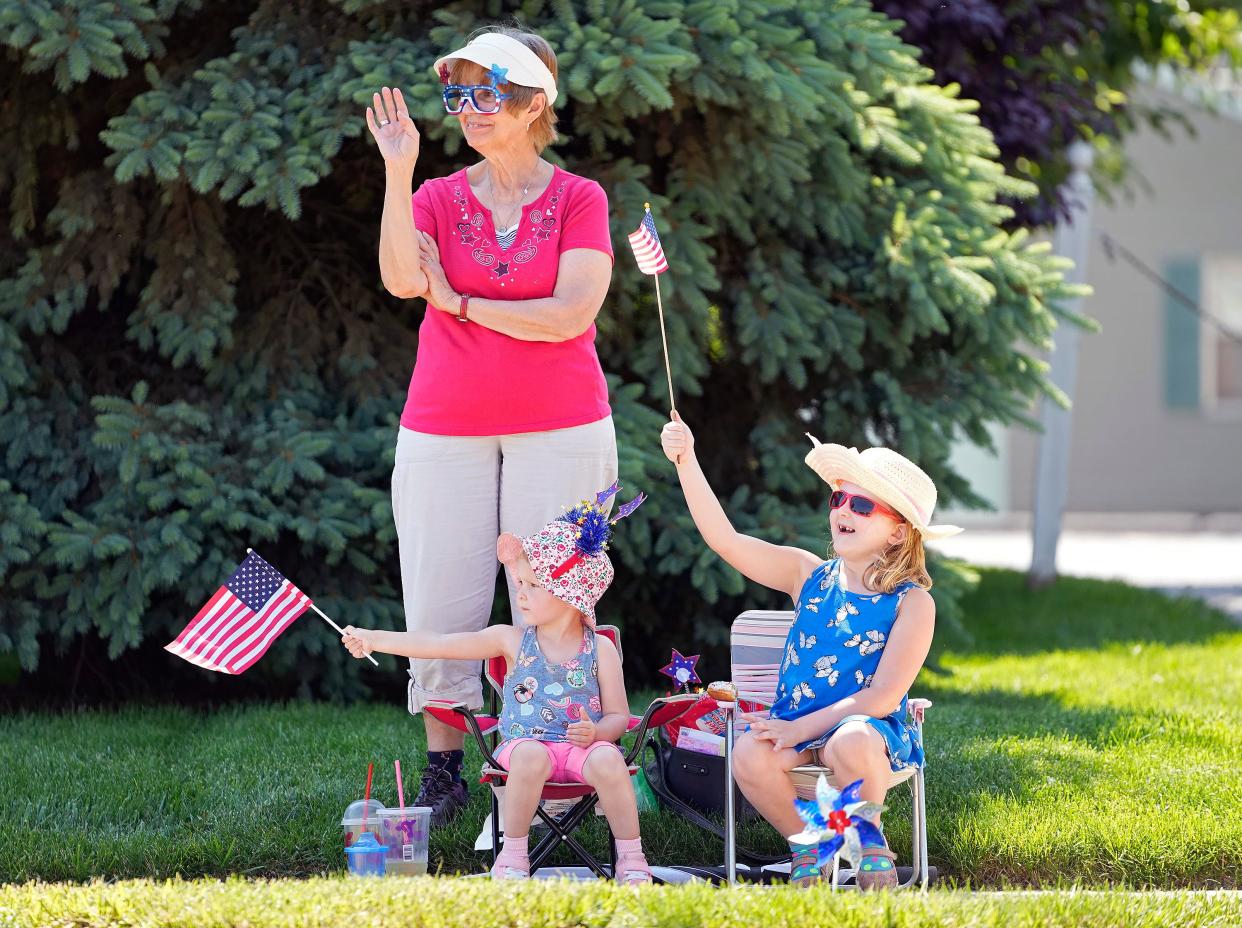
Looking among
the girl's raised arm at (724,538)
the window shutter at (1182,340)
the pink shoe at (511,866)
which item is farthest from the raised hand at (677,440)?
the window shutter at (1182,340)

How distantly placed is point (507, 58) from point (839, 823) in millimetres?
2156

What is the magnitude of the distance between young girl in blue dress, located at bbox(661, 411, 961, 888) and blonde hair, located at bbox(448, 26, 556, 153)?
0.96 metres

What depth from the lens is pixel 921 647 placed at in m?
4.00

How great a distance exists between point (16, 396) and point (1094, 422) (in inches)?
565

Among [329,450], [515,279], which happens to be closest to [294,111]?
[329,450]

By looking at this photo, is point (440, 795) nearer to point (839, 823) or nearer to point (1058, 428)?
point (839, 823)

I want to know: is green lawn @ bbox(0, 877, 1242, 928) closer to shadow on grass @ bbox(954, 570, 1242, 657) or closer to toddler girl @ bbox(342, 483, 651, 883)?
toddler girl @ bbox(342, 483, 651, 883)

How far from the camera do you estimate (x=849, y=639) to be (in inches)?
161

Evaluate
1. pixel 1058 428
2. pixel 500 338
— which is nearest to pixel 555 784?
pixel 500 338

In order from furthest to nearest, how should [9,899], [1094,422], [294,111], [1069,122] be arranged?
[1094,422]
[1069,122]
[294,111]
[9,899]

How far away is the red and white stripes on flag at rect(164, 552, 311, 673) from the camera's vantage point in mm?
4199

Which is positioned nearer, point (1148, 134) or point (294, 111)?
point (294, 111)

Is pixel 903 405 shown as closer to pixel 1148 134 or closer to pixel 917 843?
pixel 917 843

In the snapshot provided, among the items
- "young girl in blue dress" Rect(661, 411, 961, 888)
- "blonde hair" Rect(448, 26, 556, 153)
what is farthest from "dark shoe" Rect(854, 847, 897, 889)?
"blonde hair" Rect(448, 26, 556, 153)
